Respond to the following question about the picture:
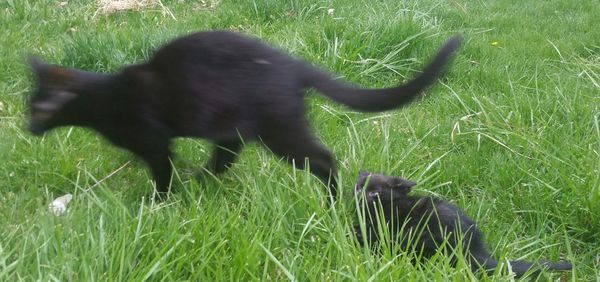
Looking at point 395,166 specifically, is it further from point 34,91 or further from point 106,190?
point 34,91

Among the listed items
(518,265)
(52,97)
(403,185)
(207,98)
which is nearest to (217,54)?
(207,98)

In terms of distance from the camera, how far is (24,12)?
16.8 feet

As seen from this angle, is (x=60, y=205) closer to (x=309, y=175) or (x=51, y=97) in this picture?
(x=51, y=97)

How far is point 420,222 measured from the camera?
254 cm

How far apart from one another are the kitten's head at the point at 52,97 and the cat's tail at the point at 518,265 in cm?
175

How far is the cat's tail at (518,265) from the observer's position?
2308 millimetres

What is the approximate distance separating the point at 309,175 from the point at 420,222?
0.45 meters

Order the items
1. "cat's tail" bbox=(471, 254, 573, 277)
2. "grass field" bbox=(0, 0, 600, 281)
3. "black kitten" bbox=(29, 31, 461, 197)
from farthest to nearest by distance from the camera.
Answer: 1. "black kitten" bbox=(29, 31, 461, 197)
2. "cat's tail" bbox=(471, 254, 573, 277)
3. "grass field" bbox=(0, 0, 600, 281)

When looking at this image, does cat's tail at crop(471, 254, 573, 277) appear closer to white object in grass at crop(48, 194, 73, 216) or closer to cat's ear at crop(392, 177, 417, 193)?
cat's ear at crop(392, 177, 417, 193)

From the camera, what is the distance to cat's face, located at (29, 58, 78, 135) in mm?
2883

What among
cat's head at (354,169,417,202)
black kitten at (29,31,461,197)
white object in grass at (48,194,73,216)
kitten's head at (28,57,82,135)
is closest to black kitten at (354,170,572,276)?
cat's head at (354,169,417,202)

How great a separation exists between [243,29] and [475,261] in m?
3.24

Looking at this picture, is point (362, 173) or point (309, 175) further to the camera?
point (362, 173)

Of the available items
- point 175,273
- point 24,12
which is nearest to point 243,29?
point 24,12
